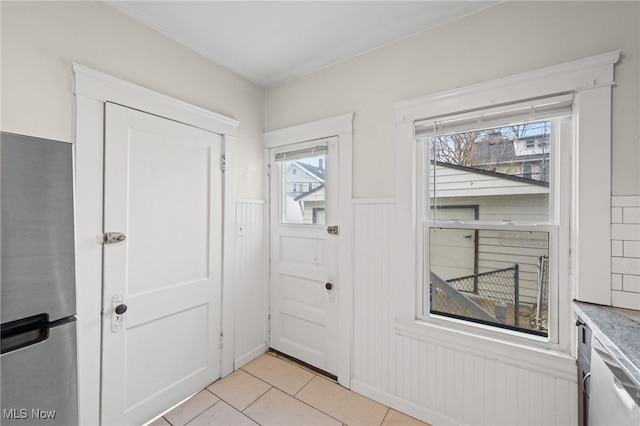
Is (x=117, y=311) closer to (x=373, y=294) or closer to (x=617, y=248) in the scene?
(x=373, y=294)

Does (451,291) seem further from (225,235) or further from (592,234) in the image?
(225,235)

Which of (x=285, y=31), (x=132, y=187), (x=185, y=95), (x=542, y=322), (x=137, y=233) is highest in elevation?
(x=285, y=31)

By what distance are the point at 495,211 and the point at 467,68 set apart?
0.86 meters

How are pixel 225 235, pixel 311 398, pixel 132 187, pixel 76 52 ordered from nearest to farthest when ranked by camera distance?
pixel 76 52
pixel 132 187
pixel 311 398
pixel 225 235

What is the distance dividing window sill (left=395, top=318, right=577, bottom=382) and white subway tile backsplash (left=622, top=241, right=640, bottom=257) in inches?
22.1

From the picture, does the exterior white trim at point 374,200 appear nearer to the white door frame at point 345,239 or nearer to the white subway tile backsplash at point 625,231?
the white door frame at point 345,239

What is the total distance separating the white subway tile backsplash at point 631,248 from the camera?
1237 millimetres

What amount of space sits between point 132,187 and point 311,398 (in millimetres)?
1819

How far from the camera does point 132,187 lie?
1635 mm

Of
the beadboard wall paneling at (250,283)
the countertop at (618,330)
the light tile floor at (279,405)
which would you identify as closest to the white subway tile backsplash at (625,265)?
the countertop at (618,330)

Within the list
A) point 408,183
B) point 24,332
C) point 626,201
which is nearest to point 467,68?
point 408,183

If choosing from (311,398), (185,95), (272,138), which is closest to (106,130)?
(185,95)

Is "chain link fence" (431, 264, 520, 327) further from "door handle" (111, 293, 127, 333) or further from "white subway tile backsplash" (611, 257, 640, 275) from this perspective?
"door handle" (111, 293, 127, 333)

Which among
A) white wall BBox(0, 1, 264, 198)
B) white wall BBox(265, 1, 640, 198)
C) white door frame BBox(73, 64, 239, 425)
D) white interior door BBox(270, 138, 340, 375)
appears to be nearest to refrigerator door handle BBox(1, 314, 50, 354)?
white door frame BBox(73, 64, 239, 425)
